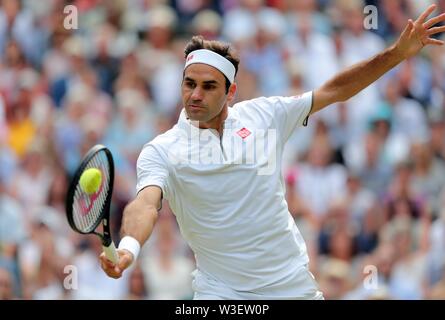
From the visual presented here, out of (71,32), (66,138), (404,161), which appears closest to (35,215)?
(66,138)

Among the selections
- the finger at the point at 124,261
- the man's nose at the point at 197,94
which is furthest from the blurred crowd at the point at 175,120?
the finger at the point at 124,261

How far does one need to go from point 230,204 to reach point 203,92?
0.67 meters

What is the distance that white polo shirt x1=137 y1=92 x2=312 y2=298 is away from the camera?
6730mm

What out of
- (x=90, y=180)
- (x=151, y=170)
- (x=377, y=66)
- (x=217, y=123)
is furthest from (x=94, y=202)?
(x=377, y=66)

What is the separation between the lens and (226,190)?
675 cm

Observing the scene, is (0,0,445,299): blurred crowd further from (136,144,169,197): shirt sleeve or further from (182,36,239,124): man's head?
(136,144,169,197): shirt sleeve

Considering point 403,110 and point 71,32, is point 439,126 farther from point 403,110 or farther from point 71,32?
point 71,32

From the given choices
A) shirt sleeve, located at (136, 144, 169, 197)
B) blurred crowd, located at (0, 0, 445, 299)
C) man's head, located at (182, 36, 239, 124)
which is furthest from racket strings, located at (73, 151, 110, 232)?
blurred crowd, located at (0, 0, 445, 299)

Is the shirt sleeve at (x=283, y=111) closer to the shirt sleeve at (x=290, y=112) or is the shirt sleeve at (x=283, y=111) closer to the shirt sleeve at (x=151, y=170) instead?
the shirt sleeve at (x=290, y=112)

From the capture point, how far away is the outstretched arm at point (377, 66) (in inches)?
284

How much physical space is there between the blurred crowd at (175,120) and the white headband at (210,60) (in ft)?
11.2

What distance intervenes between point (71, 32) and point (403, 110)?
3.77m

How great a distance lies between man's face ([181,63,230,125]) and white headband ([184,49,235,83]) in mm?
32
